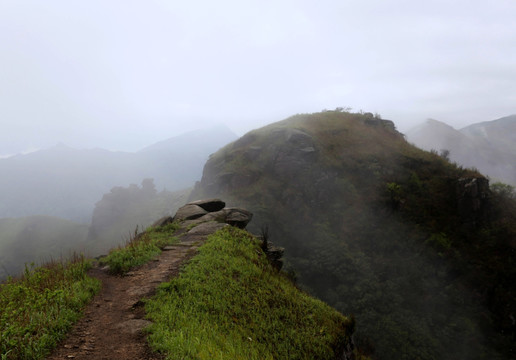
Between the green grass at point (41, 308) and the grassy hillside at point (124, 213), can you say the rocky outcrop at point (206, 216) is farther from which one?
the grassy hillside at point (124, 213)

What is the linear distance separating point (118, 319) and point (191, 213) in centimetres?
1292

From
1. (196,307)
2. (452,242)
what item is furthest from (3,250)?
(452,242)

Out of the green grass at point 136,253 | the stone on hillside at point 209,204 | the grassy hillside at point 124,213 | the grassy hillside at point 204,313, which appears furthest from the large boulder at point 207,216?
the grassy hillside at point 124,213

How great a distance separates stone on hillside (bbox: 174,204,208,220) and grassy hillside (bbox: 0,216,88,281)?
71968 mm

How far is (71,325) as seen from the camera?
573cm

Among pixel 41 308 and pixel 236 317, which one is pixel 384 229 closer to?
pixel 236 317

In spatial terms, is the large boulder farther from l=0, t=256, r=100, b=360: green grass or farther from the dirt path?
l=0, t=256, r=100, b=360: green grass

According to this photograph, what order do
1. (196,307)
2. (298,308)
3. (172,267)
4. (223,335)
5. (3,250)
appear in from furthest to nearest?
(3,250), (172,267), (298,308), (196,307), (223,335)

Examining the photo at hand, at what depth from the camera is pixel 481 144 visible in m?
136

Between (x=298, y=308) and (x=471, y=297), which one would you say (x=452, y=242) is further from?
(x=298, y=308)

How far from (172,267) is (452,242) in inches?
1299

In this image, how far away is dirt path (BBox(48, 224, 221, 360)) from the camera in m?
4.99

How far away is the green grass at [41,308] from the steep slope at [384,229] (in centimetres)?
2000

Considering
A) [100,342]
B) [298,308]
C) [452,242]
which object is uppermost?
[100,342]
